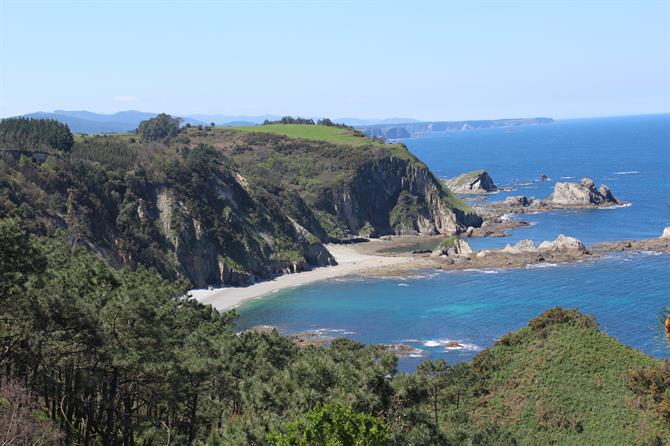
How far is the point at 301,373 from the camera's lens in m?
22.3

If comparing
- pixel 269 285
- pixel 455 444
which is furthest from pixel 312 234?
pixel 455 444

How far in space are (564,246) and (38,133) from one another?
72.9 meters

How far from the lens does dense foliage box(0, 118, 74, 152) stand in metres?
92.4

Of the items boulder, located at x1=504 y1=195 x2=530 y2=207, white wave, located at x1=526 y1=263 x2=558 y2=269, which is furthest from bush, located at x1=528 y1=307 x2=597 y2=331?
boulder, located at x1=504 y1=195 x2=530 y2=207

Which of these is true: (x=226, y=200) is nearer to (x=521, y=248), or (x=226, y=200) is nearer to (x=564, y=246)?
(x=521, y=248)

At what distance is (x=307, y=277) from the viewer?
9481 cm

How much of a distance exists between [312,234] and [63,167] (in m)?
40.7

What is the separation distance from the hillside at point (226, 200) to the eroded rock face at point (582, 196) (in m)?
22.3

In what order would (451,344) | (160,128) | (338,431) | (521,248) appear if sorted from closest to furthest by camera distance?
(338,431)
(451,344)
(521,248)
(160,128)

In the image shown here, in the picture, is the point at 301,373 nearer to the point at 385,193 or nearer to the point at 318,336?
the point at 318,336

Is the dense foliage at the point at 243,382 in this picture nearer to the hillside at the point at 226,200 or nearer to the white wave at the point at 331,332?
the hillside at the point at 226,200

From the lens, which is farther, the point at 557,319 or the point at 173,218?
the point at 173,218

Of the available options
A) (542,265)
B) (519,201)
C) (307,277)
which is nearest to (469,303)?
(542,265)

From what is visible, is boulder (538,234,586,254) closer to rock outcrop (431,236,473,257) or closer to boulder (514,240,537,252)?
boulder (514,240,537,252)
